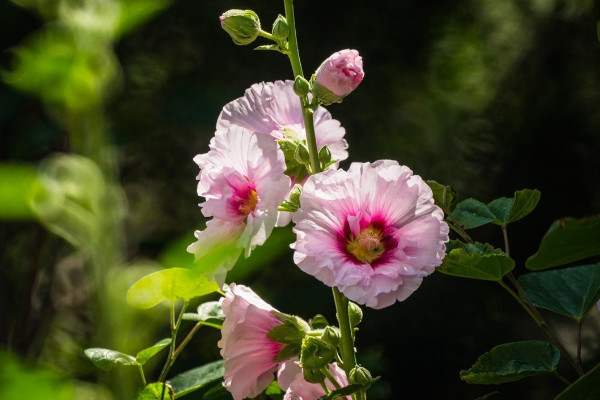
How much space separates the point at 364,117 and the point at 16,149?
0.53 metres

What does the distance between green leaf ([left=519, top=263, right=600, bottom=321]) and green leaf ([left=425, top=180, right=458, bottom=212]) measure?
80mm

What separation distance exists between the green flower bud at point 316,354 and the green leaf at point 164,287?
0.24 ft

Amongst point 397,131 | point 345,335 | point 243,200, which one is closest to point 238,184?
point 243,200

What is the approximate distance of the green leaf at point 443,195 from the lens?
545 mm

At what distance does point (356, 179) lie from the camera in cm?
49

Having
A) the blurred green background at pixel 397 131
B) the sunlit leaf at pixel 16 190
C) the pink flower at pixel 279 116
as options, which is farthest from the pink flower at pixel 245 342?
the blurred green background at pixel 397 131

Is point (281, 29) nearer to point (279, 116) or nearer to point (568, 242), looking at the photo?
point (279, 116)

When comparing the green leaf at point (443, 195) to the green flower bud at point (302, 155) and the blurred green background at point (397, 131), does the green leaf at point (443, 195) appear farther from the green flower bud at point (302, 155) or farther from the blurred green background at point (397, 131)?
the blurred green background at point (397, 131)

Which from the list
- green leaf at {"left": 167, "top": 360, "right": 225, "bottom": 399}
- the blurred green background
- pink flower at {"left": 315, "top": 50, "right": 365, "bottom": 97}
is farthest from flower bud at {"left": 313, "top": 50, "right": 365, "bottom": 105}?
the blurred green background

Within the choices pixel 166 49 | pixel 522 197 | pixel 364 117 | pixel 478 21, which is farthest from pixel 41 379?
pixel 478 21

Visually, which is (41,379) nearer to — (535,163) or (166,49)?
(535,163)

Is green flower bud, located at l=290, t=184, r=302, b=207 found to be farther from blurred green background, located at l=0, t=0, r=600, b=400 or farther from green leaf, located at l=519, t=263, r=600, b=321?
Answer: blurred green background, located at l=0, t=0, r=600, b=400

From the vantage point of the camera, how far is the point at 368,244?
51cm

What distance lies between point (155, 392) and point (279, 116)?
20 centimetres
